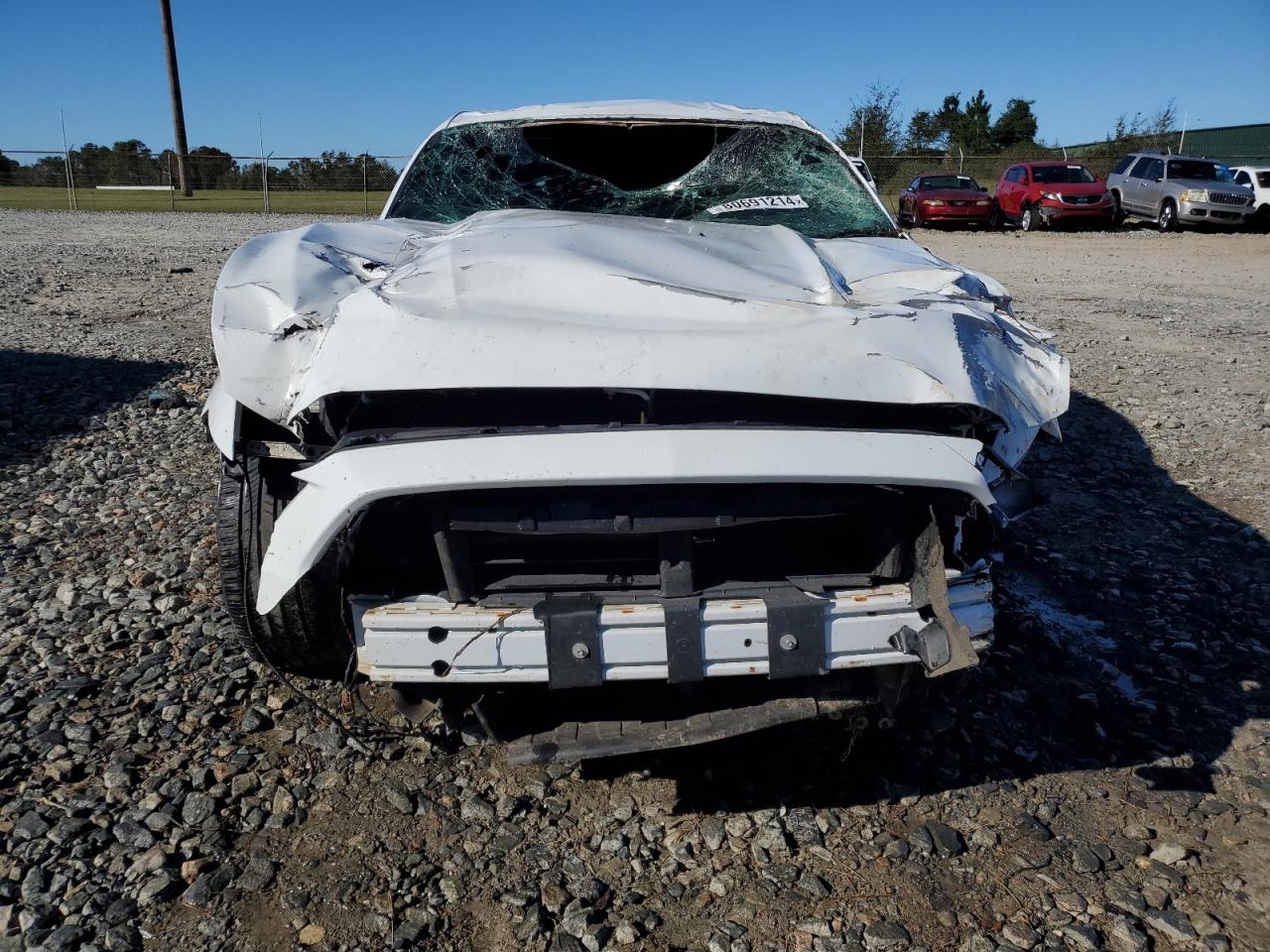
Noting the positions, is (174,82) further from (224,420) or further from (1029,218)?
(224,420)

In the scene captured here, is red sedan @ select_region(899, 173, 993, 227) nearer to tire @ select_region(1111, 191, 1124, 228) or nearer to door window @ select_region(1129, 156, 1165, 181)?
tire @ select_region(1111, 191, 1124, 228)

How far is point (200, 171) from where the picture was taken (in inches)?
1348

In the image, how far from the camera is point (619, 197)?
3.99 m

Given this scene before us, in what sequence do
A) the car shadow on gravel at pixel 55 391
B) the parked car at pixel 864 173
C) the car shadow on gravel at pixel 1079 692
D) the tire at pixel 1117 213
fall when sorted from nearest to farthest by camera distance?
the car shadow on gravel at pixel 1079 692 → the parked car at pixel 864 173 → the car shadow on gravel at pixel 55 391 → the tire at pixel 1117 213

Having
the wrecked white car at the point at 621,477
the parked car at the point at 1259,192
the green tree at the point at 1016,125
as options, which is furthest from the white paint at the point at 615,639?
the green tree at the point at 1016,125

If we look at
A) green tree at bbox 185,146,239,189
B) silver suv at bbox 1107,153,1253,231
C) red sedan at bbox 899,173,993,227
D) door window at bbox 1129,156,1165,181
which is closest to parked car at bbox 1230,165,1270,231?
silver suv at bbox 1107,153,1253,231

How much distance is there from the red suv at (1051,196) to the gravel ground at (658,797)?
18.8m

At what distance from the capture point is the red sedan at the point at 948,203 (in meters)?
21.2

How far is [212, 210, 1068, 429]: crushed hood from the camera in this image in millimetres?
1978

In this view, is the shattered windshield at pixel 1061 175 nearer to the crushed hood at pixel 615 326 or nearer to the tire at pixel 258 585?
the crushed hood at pixel 615 326

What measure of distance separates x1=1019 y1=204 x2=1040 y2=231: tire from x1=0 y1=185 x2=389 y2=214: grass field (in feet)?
55.0

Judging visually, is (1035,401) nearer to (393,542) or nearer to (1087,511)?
(393,542)

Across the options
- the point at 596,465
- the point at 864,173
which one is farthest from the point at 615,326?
the point at 864,173

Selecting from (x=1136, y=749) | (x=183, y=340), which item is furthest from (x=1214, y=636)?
(x=183, y=340)
